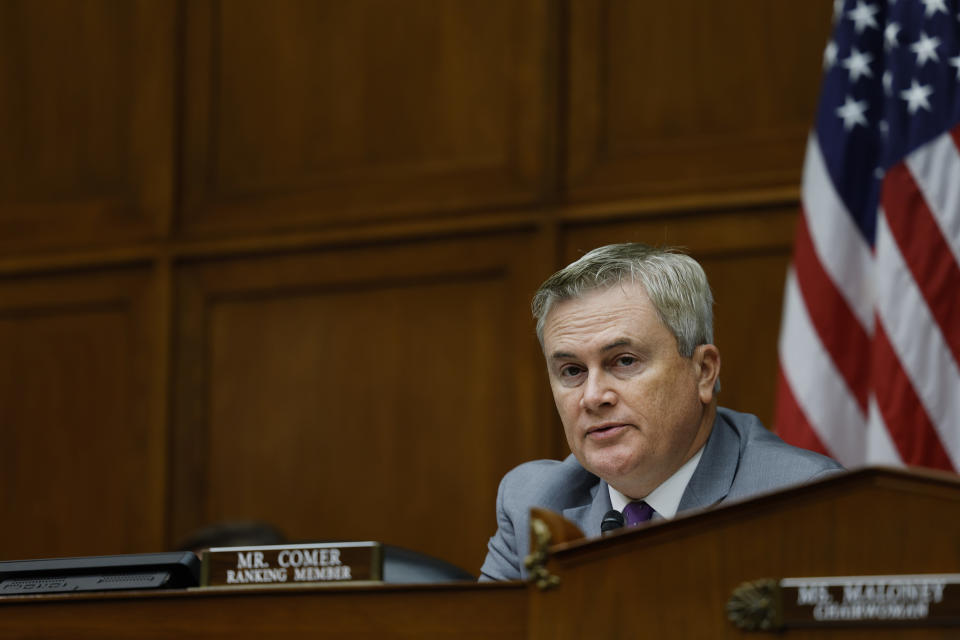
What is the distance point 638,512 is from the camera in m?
2.56

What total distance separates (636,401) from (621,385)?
4cm

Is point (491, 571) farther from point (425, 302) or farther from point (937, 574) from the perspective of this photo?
point (425, 302)

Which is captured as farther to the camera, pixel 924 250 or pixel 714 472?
pixel 924 250

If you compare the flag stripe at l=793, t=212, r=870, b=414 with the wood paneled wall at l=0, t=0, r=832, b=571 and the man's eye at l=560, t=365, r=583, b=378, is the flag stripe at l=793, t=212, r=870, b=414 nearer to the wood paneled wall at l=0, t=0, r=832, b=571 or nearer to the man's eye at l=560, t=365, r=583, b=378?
the wood paneled wall at l=0, t=0, r=832, b=571

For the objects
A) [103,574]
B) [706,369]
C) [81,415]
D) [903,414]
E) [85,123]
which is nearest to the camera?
[103,574]

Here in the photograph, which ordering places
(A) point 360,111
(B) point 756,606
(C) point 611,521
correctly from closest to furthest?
(B) point 756,606, (C) point 611,521, (A) point 360,111

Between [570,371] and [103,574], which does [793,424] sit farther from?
[103,574]

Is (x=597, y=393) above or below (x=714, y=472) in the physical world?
above

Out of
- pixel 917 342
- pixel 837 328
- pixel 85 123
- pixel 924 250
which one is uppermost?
pixel 85 123

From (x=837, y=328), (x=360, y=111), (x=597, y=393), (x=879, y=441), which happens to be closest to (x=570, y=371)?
(x=597, y=393)

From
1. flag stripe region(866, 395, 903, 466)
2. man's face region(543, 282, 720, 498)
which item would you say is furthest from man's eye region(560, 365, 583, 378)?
flag stripe region(866, 395, 903, 466)

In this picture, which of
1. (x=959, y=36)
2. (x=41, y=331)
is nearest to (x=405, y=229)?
(x=41, y=331)

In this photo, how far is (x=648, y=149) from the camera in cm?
478

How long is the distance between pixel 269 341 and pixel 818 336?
7.74ft
